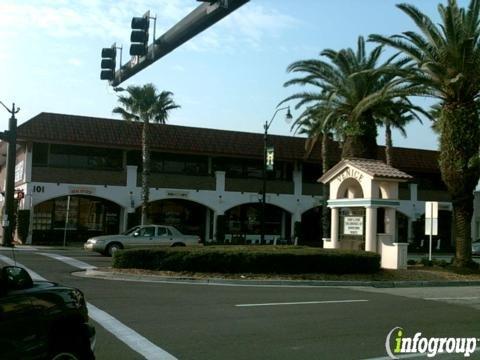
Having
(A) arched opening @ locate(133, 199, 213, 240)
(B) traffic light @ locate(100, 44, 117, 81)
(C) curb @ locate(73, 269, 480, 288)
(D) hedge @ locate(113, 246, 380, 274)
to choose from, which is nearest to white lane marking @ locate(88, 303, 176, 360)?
(C) curb @ locate(73, 269, 480, 288)

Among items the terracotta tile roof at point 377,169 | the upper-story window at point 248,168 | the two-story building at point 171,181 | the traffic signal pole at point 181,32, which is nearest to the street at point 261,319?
the traffic signal pole at point 181,32

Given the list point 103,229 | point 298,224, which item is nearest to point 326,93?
point 298,224

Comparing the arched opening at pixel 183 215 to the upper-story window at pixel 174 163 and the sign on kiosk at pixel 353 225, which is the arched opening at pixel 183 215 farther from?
the sign on kiosk at pixel 353 225

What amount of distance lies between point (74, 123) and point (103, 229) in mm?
8027

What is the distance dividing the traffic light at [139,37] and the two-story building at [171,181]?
24071 millimetres

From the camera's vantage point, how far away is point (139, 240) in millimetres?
27906

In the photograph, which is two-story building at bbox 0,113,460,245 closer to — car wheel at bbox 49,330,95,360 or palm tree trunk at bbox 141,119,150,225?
palm tree trunk at bbox 141,119,150,225

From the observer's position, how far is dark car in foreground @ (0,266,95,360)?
4.83 meters

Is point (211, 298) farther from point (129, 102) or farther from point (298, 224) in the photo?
point (298, 224)

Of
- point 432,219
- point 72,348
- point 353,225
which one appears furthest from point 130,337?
point 432,219

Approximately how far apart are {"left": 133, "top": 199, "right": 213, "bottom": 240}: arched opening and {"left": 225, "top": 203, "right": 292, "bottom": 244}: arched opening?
1.64 m

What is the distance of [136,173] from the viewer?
140 ft

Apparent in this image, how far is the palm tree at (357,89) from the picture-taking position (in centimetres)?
2445

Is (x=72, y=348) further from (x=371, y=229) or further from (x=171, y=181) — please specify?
(x=171, y=181)
